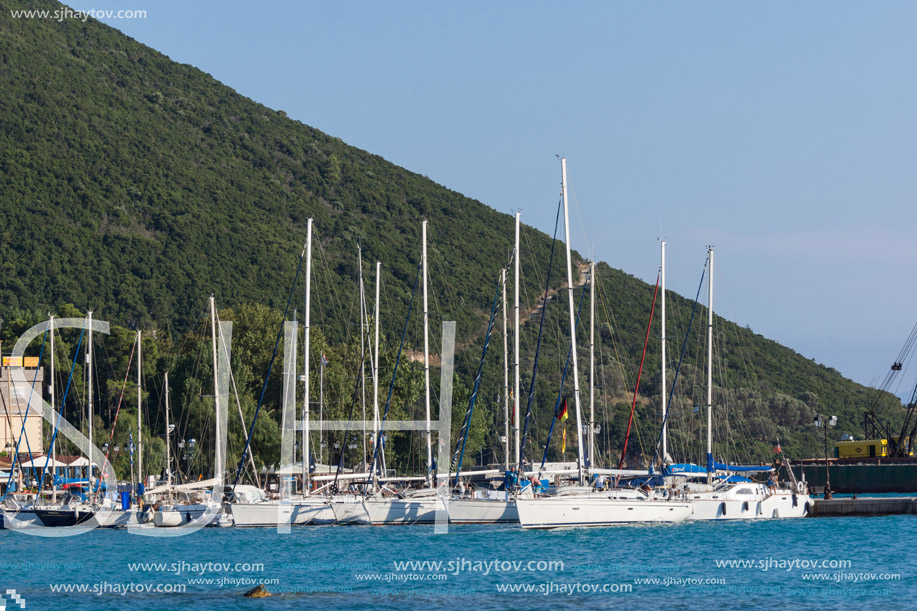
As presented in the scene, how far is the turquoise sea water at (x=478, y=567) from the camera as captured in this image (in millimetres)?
32812

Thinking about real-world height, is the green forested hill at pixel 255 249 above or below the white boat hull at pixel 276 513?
above

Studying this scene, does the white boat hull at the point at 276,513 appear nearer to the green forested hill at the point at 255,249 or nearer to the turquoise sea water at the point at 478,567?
the turquoise sea water at the point at 478,567

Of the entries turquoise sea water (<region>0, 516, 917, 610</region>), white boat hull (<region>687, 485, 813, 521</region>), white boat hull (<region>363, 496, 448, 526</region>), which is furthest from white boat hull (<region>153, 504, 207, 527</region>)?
white boat hull (<region>687, 485, 813, 521</region>)

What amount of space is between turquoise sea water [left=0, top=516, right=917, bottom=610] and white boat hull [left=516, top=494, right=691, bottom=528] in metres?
0.62

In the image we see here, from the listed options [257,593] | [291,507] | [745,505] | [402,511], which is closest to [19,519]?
[291,507]

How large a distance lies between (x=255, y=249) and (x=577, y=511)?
92.1 meters

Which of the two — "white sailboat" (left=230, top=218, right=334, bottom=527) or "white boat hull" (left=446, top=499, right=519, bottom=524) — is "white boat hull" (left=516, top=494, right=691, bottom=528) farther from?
"white sailboat" (left=230, top=218, right=334, bottom=527)

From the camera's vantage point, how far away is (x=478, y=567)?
39.4m

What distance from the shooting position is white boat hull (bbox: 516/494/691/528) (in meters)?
46.9

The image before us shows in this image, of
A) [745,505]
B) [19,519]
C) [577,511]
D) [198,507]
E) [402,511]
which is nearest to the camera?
[577,511]

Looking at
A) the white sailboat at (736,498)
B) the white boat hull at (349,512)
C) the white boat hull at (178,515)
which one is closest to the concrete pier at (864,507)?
the white sailboat at (736,498)

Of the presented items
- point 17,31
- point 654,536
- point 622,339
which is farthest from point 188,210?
point 654,536

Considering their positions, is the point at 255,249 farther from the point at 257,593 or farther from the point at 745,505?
the point at 257,593

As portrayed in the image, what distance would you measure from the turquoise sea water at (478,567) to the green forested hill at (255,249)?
23407 mm
